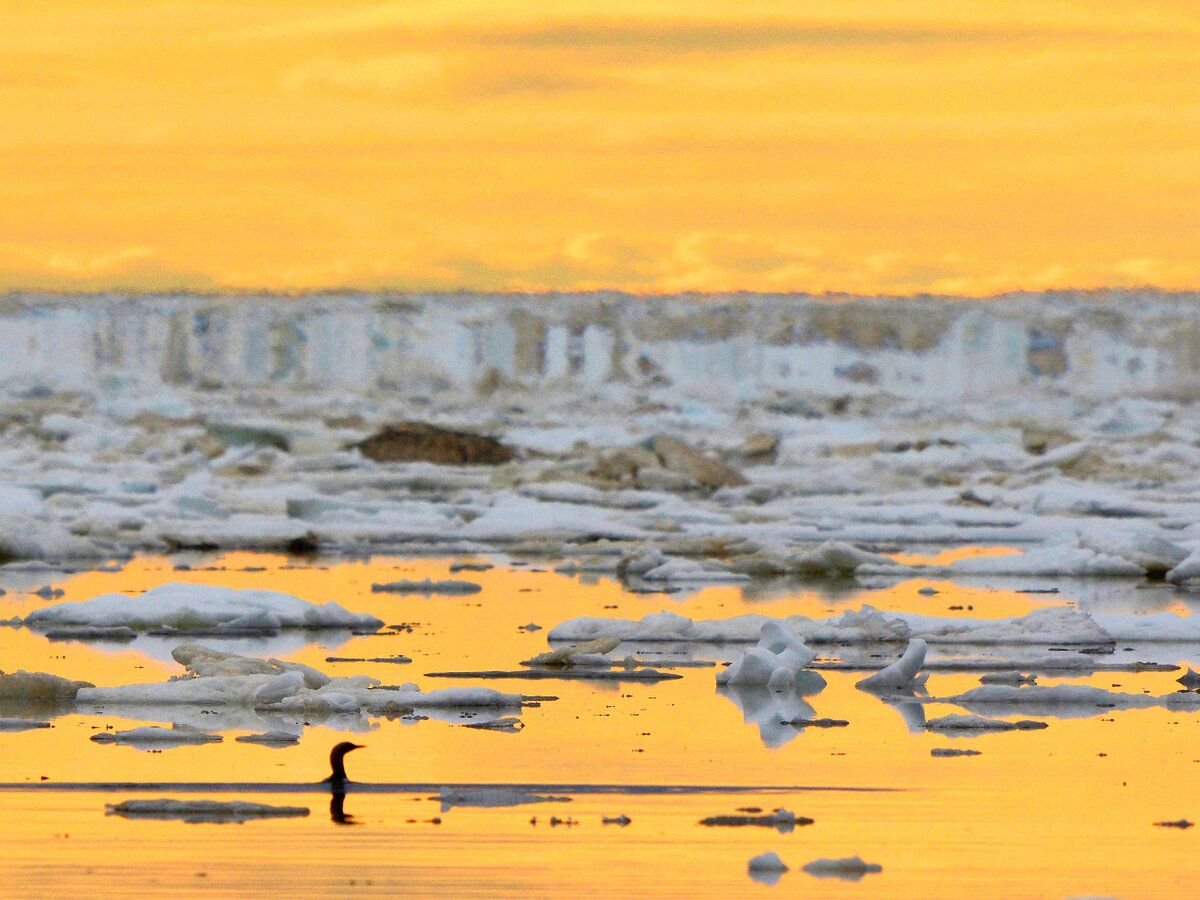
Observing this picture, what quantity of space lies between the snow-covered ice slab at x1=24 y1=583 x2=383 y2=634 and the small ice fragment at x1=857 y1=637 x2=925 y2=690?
2.54 m

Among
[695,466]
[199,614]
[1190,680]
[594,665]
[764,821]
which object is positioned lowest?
[764,821]

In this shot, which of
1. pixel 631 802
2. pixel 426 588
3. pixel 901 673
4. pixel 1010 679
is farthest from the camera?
pixel 426 588

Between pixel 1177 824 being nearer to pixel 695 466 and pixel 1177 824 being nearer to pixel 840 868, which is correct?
pixel 840 868

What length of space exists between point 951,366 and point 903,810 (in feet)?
140

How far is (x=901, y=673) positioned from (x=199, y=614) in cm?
302

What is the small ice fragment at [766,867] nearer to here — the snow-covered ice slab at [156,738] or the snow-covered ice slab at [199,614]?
the snow-covered ice slab at [156,738]

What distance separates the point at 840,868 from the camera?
460 centimetres

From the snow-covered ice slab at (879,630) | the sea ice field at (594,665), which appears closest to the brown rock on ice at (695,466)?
the sea ice field at (594,665)

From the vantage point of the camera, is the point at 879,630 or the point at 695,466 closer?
the point at 879,630

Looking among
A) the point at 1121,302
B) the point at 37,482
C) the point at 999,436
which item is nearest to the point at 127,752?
the point at 37,482

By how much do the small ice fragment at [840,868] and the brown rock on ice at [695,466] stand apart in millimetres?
16307

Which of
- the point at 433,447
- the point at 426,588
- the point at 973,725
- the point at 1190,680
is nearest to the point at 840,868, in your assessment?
the point at 973,725

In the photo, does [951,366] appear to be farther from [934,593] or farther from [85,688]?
[85,688]

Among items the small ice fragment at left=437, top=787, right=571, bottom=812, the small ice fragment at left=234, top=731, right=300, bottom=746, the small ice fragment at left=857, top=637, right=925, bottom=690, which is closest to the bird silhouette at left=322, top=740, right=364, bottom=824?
the small ice fragment at left=437, top=787, right=571, bottom=812
